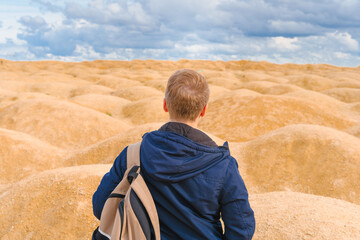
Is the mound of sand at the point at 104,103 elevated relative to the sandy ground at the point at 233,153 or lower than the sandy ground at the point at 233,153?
lower

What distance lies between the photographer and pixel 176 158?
8.82ft

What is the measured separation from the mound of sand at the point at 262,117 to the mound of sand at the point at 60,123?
7.81 meters

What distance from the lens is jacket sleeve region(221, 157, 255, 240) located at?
272 cm

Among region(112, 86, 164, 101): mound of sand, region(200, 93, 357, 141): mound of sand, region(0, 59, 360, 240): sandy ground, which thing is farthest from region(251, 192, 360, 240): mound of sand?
region(112, 86, 164, 101): mound of sand

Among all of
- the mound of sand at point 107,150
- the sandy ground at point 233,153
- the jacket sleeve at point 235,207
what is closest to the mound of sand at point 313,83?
the sandy ground at point 233,153

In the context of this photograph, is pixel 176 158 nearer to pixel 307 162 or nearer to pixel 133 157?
pixel 133 157

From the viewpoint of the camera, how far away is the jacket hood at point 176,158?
2.66 metres

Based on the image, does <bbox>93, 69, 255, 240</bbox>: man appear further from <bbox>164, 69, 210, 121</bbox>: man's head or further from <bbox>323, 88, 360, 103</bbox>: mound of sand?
<bbox>323, 88, 360, 103</bbox>: mound of sand

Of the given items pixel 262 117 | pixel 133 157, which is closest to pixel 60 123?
pixel 262 117

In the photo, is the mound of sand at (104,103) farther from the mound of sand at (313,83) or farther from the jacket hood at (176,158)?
the mound of sand at (313,83)

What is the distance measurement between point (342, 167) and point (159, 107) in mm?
17647

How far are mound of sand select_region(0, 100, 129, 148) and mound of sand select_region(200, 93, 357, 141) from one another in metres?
7.81

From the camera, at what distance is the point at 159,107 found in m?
27.9

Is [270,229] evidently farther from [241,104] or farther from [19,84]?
[19,84]
